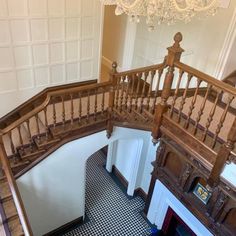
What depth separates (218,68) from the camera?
445 cm

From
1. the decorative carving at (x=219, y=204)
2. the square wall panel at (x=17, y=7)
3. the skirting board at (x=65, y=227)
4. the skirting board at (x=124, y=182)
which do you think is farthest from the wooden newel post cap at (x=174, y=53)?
the skirting board at (x=65, y=227)

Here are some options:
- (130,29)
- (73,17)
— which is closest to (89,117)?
(73,17)

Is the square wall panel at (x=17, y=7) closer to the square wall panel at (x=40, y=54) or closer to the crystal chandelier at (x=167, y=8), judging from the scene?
the square wall panel at (x=40, y=54)

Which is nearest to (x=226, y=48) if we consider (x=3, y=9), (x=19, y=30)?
(x=19, y=30)

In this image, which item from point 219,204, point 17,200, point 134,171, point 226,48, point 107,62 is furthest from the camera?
point 107,62

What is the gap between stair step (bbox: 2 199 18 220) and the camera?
9.92 ft

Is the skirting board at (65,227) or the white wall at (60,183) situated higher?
the white wall at (60,183)

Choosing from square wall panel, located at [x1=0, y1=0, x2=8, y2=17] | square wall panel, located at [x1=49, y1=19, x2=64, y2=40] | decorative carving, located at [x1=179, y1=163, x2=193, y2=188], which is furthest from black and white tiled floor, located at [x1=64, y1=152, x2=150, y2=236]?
square wall panel, located at [x1=0, y1=0, x2=8, y2=17]

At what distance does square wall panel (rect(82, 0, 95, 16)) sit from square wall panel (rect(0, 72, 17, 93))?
170 centimetres

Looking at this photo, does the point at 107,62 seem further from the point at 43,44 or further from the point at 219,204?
the point at 219,204

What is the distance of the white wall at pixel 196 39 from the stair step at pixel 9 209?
381cm

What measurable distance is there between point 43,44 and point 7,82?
896 mm

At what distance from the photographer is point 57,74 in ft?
16.1

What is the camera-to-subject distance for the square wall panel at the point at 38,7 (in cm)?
409
